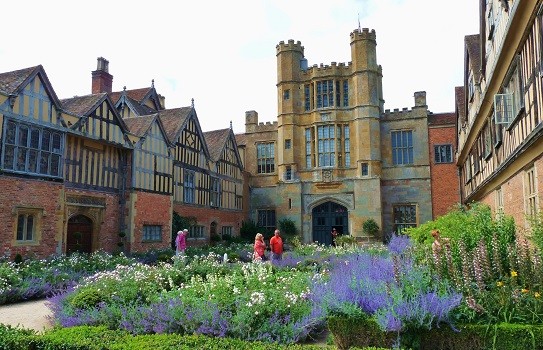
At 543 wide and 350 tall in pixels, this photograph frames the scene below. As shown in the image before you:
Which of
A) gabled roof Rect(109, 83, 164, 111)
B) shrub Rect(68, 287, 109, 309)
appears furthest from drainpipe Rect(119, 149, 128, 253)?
shrub Rect(68, 287, 109, 309)

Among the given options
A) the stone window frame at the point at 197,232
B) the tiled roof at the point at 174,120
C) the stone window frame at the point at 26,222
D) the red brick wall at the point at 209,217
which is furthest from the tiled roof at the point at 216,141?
the stone window frame at the point at 26,222

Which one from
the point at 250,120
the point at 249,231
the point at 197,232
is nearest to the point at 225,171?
the point at 249,231

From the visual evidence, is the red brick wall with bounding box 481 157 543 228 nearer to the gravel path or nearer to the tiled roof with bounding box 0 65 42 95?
the gravel path

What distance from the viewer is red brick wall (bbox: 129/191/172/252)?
1928 centimetres

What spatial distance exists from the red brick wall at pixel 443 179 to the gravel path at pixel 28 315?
77.1 feet

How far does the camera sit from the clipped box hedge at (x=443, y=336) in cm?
507

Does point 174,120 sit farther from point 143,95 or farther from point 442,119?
point 442,119

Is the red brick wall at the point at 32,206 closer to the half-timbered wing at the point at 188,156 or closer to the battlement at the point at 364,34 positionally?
the half-timbered wing at the point at 188,156

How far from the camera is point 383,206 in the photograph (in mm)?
29172

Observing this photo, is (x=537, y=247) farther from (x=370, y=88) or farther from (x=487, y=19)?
(x=370, y=88)

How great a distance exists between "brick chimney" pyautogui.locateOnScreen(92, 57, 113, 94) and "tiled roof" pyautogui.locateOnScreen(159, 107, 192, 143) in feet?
11.1

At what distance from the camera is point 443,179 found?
28203 millimetres

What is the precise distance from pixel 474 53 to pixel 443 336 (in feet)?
49.5

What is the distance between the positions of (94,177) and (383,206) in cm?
1840
